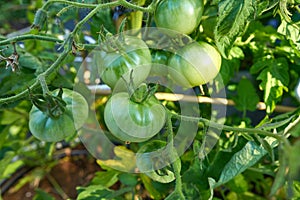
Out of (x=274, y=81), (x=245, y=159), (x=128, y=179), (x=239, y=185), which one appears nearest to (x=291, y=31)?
(x=274, y=81)

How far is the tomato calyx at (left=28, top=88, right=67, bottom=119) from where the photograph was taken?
20.6 inches

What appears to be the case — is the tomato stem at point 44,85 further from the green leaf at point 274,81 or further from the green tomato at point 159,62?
the green leaf at point 274,81

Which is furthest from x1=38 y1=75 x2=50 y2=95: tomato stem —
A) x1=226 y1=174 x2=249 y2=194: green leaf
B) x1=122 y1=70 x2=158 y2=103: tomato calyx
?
x1=226 y1=174 x2=249 y2=194: green leaf

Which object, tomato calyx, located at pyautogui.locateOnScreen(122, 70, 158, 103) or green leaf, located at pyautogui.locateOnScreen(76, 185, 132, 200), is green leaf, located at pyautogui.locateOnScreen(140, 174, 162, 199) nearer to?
green leaf, located at pyautogui.locateOnScreen(76, 185, 132, 200)

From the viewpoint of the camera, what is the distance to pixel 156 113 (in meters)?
0.49

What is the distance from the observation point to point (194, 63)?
55 cm

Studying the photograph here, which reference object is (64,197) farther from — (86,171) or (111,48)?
(111,48)

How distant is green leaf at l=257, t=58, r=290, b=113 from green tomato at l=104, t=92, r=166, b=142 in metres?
0.26

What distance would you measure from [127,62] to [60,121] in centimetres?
13

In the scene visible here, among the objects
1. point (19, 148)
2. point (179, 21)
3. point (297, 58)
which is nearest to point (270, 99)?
point (297, 58)

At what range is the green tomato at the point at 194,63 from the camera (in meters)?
0.55

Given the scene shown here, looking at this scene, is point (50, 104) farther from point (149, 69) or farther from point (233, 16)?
point (233, 16)

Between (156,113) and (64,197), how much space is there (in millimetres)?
755

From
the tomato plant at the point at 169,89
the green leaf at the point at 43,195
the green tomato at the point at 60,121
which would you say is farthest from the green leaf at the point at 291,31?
the green leaf at the point at 43,195
